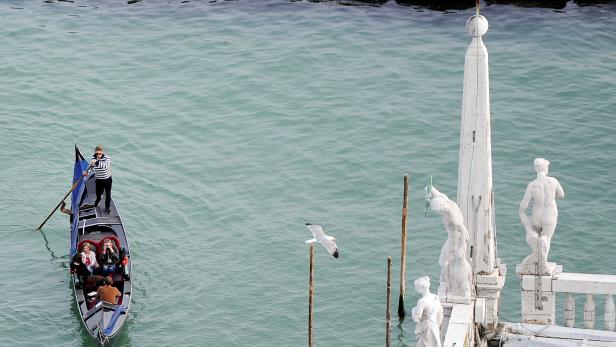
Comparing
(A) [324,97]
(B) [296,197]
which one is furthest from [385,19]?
(B) [296,197]

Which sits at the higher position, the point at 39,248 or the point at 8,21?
the point at 8,21

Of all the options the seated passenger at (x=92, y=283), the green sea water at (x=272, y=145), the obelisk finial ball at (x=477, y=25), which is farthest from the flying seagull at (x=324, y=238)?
the obelisk finial ball at (x=477, y=25)

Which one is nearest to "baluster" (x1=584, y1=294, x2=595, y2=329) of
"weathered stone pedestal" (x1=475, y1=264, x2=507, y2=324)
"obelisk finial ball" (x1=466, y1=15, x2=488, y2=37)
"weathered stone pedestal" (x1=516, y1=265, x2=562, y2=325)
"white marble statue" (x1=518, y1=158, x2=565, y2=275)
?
"weathered stone pedestal" (x1=516, y1=265, x2=562, y2=325)

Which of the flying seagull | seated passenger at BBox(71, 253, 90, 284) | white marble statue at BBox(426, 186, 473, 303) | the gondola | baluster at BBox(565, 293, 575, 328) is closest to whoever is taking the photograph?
white marble statue at BBox(426, 186, 473, 303)

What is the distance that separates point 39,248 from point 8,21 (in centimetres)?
1395

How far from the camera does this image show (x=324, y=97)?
33969 mm

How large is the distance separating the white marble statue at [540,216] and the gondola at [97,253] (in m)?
8.91

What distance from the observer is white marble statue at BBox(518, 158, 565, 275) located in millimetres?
16844

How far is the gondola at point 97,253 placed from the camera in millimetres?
23359

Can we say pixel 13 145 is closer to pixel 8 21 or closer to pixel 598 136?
pixel 8 21

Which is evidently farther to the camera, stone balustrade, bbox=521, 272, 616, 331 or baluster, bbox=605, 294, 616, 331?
baluster, bbox=605, 294, 616, 331

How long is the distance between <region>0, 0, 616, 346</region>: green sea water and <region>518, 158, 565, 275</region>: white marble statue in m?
6.38

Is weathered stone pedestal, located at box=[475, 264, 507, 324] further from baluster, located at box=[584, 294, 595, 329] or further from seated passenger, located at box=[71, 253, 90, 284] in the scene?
seated passenger, located at box=[71, 253, 90, 284]

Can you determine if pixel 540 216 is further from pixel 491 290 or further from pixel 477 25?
pixel 477 25
